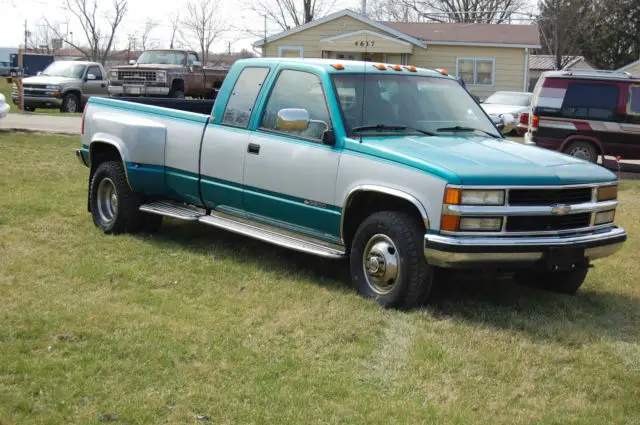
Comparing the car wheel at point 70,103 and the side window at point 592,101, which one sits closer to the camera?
the side window at point 592,101

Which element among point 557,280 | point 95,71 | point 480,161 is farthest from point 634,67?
point 480,161

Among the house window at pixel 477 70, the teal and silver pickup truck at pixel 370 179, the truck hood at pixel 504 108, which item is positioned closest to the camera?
the teal and silver pickup truck at pixel 370 179

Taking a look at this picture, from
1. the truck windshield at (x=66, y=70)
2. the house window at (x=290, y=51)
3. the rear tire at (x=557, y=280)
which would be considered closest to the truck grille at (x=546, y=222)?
the rear tire at (x=557, y=280)

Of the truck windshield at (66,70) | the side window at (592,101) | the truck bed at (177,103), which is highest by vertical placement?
the truck windshield at (66,70)

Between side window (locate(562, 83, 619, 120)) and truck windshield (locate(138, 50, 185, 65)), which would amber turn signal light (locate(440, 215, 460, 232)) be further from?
truck windshield (locate(138, 50, 185, 65))

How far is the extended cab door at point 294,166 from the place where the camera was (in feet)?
21.1

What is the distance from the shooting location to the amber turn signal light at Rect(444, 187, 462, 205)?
5512 mm

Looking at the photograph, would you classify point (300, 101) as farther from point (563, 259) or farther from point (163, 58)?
point (163, 58)

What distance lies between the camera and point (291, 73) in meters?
7.04

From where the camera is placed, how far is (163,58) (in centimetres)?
2452

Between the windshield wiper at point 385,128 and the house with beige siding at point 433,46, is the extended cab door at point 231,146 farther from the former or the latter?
the house with beige siding at point 433,46

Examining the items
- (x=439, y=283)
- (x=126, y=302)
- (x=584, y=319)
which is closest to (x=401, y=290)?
(x=439, y=283)

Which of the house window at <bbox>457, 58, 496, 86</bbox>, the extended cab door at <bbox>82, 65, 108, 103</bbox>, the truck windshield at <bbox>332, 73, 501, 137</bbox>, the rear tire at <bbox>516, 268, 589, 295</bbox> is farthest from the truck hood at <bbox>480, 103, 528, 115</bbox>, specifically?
the rear tire at <bbox>516, 268, 589, 295</bbox>

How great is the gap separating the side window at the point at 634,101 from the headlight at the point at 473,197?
1095cm
